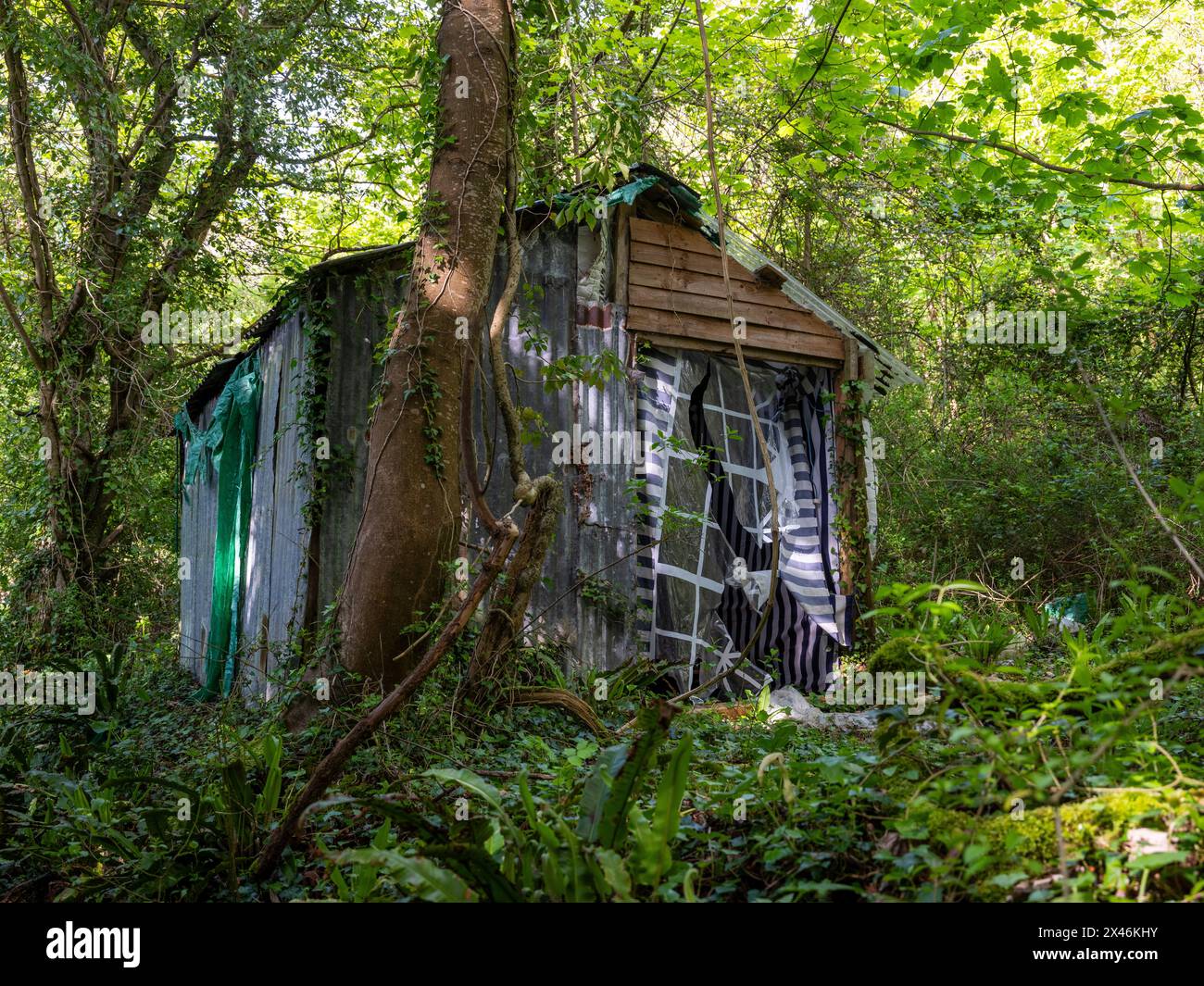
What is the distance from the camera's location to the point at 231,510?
866 cm

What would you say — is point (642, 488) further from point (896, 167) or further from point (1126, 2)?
point (1126, 2)

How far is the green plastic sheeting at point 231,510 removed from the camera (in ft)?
26.9

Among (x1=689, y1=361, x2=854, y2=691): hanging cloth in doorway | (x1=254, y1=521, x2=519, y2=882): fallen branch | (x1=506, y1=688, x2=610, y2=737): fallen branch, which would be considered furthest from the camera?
(x1=689, y1=361, x2=854, y2=691): hanging cloth in doorway

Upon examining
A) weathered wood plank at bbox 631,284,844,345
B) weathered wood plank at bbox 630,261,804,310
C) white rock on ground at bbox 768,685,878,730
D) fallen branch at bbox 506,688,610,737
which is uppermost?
weathered wood plank at bbox 630,261,804,310

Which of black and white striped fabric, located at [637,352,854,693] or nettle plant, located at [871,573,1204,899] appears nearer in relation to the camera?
nettle plant, located at [871,573,1204,899]

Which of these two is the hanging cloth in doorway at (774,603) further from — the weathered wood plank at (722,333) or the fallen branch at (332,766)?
the fallen branch at (332,766)

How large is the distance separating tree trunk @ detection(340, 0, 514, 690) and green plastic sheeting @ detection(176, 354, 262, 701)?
3.40 metres

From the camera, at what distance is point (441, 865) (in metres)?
2.71

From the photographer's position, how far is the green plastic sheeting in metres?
8.20

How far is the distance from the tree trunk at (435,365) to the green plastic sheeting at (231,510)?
3.40 m

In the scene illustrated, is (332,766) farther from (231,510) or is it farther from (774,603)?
(231,510)

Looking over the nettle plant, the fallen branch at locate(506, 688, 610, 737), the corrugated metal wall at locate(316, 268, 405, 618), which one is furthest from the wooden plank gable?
the nettle plant

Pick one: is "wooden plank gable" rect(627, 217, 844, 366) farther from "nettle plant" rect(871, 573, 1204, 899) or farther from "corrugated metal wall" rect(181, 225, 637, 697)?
"nettle plant" rect(871, 573, 1204, 899)

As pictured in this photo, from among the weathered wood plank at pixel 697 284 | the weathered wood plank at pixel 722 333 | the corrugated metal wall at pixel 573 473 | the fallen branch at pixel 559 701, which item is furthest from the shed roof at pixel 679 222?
the fallen branch at pixel 559 701
